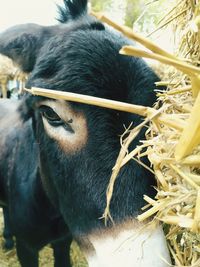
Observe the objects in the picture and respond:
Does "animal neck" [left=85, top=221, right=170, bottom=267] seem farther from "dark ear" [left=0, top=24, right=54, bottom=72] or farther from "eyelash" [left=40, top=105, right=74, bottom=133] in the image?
"dark ear" [left=0, top=24, right=54, bottom=72]

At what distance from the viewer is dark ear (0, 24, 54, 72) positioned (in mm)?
1857

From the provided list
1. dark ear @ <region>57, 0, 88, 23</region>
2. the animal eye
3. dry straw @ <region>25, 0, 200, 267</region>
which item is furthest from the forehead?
dry straw @ <region>25, 0, 200, 267</region>

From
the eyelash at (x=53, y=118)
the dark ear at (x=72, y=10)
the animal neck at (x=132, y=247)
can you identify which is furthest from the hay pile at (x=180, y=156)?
the dark ear at (x=72, y=10)

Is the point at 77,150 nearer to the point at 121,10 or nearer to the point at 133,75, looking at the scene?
the point at 133,75

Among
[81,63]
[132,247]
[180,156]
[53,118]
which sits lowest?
[132,247]

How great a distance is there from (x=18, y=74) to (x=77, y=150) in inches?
29.2

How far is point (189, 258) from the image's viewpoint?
3.08 ft

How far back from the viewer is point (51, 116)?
1.59 meters

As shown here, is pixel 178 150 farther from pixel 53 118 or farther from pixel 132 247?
pixel 53 118

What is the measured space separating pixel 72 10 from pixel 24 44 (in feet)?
1.00

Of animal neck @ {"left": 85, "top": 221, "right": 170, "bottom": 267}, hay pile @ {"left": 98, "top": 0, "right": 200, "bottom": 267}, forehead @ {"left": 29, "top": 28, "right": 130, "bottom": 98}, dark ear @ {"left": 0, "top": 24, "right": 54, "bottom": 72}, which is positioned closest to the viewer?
hay pile @ {"left": 98, "top": 0, "right": 200, "bottom": 267}

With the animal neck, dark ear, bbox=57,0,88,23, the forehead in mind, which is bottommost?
the animal neck

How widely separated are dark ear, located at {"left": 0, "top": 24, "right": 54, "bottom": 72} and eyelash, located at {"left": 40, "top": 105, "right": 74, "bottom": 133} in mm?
359

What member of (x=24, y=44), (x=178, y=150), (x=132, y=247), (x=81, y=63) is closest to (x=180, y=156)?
(x=178, y=150)
